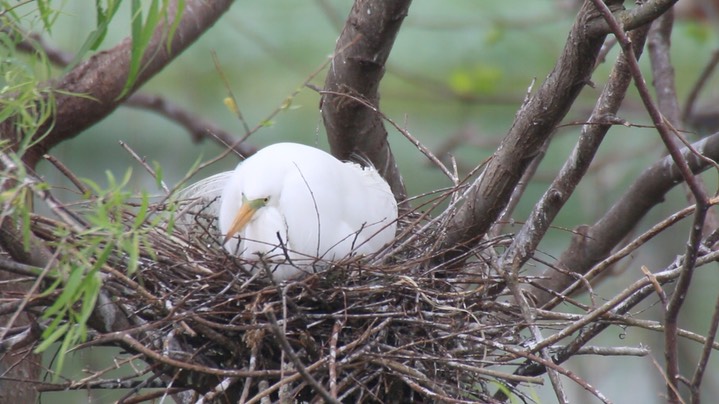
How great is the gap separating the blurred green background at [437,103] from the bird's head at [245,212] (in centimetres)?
153

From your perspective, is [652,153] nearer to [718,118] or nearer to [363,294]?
[718,118]

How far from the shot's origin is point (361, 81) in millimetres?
1838

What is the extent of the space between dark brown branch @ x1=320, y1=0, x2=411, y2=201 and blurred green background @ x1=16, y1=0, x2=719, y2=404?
1100 millimetres

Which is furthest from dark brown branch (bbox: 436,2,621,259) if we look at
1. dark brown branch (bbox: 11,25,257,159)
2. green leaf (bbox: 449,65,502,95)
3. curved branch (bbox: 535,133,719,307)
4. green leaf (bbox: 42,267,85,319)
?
green leaf (bbox: 449,65,502,95)

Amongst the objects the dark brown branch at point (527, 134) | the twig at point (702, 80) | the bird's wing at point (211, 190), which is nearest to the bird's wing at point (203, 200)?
the bird's wing at point (211, 190)

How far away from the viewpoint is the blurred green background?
3379 mm

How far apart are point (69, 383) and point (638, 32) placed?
0.98 meters

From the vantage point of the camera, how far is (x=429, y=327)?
56.4 inches

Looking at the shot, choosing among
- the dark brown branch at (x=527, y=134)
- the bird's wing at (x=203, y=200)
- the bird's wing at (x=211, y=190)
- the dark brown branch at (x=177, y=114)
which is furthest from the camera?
the dark brown branch at (x=177, y=114)

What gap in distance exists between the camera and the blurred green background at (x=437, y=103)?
3379 mm

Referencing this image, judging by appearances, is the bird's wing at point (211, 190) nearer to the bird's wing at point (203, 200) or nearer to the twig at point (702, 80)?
the bird's wing at point (203, 200)

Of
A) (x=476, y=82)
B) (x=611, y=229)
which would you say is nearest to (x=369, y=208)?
(x=611, y=229)

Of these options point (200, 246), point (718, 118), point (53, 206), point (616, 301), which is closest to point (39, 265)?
point (53, 206)

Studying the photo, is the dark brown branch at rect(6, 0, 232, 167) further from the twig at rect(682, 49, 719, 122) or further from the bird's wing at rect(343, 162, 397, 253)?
the twig at rect(682, 49, 719, 122)
